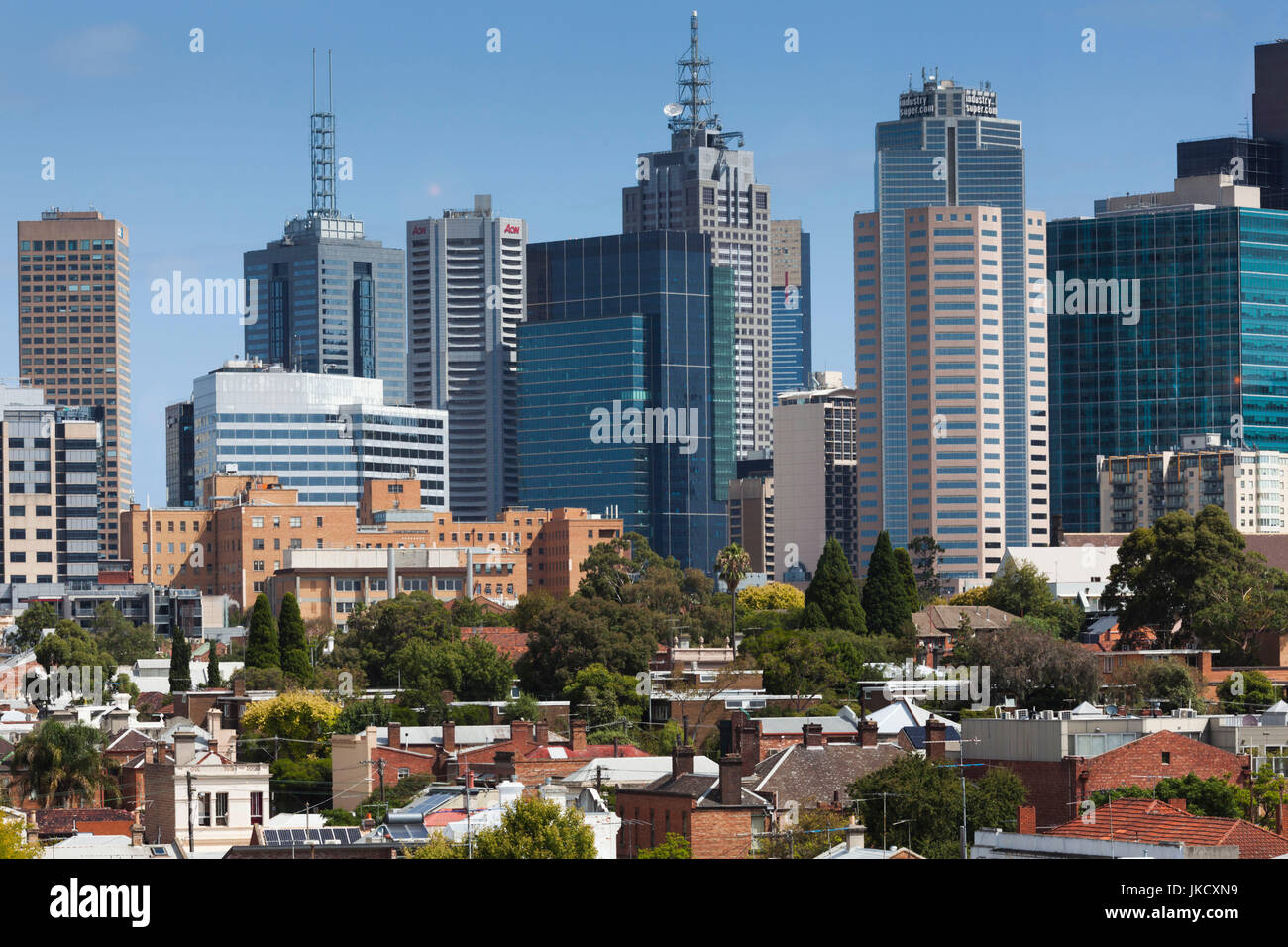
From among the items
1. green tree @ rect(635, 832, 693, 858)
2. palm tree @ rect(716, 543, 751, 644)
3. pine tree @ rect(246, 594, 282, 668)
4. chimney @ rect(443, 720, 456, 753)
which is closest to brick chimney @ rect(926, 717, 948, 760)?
green tree @ rect(635, 832, 693, 858)

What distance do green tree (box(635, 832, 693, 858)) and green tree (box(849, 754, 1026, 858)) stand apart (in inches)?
139

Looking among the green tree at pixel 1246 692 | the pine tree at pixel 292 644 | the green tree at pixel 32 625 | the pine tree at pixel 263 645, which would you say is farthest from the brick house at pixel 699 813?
the green tree at pixel 32 625

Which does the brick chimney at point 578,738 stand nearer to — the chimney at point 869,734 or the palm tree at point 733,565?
the chimney at point 869,734

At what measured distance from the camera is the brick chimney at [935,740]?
158ft

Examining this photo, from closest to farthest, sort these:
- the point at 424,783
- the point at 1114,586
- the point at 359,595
A: 1. the point at 424,783
2. the point at 1114,586
3. the point at 359,595

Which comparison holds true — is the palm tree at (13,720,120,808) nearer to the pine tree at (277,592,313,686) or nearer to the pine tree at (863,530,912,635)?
the pine tree at (277,592,313,686)

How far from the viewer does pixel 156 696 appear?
88000 millimetres

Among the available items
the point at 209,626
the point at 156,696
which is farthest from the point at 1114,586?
the point at 209,626

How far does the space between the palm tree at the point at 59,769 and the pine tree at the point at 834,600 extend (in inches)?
1746

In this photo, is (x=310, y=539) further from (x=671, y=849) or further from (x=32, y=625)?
(x=671, y=849)

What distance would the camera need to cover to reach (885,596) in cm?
9912

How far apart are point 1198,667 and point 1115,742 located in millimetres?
35927
